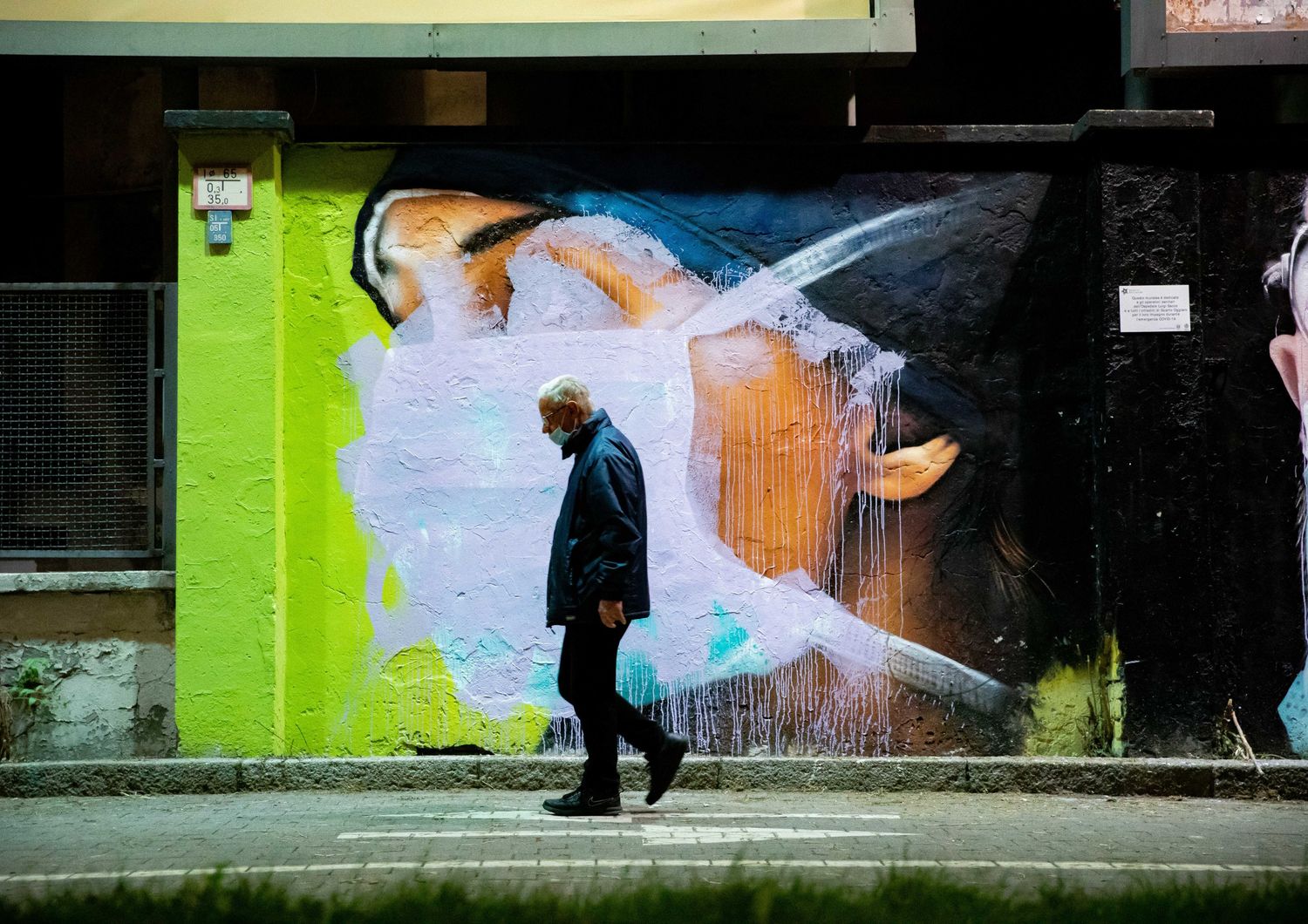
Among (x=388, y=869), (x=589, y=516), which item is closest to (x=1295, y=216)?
(x=589, y=516)

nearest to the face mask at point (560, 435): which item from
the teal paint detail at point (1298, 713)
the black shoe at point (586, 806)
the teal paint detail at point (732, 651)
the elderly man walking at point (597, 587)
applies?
the elderly man walking at point (597, 587)

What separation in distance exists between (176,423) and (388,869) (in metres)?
3.53

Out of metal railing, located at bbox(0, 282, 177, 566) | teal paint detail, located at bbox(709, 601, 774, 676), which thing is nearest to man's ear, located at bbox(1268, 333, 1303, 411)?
teal paint detail, located at bbox(709, 601, 774, 676)

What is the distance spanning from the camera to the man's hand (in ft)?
20.1

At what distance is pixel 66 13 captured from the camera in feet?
25.5

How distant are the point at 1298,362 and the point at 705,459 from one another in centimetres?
327

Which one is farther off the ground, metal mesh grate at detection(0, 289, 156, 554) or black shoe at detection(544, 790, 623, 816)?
metal mesh grate at detection(0, 289, 156, 554)

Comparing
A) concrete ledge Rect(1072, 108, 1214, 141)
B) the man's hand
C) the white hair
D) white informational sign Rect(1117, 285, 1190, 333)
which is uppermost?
concrete ledge Rect(1072, 108, 1214, 141)

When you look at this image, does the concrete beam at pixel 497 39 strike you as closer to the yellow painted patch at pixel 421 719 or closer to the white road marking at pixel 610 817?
the yellow painted patch at pixel 421 719

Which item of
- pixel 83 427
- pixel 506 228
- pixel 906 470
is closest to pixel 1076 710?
pixel 906 470

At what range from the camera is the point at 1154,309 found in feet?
25.0

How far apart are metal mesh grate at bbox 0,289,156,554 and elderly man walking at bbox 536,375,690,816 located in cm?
273

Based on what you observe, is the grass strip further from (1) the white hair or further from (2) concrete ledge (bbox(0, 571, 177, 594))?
(2) concrete ledge (bbox(0, 571, 177, 594))

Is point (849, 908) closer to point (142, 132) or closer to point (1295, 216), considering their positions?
point (1295, 216)
